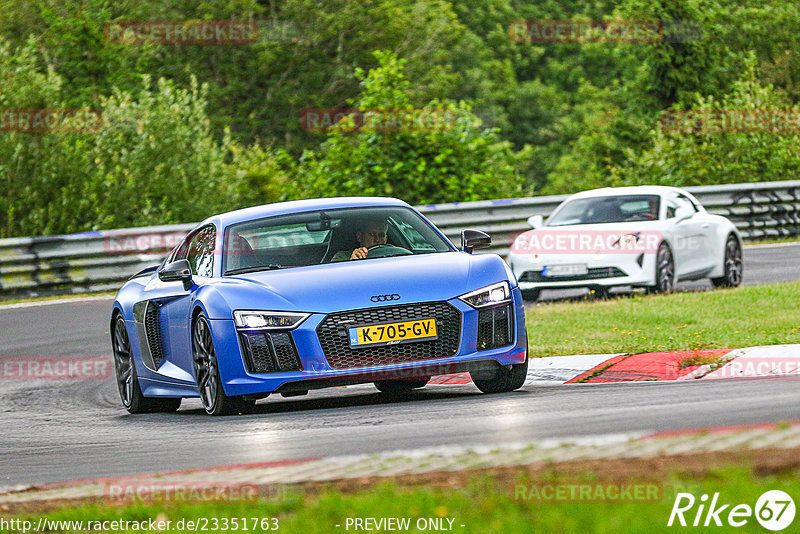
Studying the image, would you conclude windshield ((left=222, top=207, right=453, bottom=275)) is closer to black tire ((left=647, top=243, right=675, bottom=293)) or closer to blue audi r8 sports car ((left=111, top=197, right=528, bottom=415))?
blue audi r8 sports car ((left=111, top=197, right=528, bottom=415))

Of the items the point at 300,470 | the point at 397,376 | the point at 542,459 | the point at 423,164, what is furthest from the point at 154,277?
the point at 423,164

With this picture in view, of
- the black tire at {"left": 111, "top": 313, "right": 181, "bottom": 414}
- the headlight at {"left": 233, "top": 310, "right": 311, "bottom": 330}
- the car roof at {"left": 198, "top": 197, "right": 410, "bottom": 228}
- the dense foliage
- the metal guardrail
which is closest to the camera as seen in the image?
the headlight at {"left": 233, "top": 310, "right": 311, "bottom": 330}

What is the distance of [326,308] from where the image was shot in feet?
29.6

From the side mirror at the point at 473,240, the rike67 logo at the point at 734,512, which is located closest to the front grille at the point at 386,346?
the side mirror at the point at 473,240

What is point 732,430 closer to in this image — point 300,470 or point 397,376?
point 300,470

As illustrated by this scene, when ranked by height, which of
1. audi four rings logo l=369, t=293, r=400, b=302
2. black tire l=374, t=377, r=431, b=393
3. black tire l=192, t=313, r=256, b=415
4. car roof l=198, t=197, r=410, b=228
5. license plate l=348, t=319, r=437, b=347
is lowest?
black tire l=374, t=377, r=431, b=393

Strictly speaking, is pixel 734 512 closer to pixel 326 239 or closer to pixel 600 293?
pixel 326 239

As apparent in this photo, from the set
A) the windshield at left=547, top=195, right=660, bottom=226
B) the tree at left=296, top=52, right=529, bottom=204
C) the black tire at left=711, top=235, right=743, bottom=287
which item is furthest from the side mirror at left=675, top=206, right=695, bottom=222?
the tree at left=296, top=52, right=529, bottom=204

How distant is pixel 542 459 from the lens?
5.63 metres

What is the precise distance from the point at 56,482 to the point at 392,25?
52620 millimetres

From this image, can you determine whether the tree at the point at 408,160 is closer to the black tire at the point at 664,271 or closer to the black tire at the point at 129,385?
the black tire at the point at 664,271

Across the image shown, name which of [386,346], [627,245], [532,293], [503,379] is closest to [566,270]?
[532,293]

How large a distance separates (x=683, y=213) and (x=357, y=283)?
9.49m

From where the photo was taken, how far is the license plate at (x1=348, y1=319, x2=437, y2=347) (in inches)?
356
